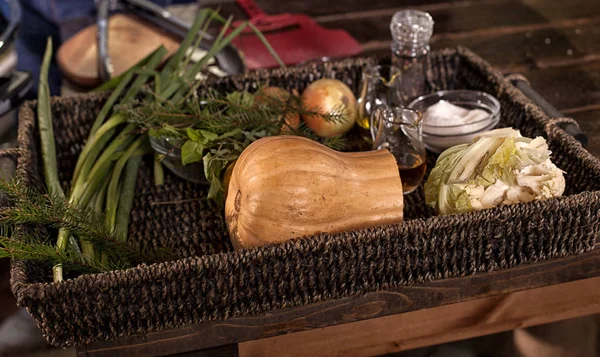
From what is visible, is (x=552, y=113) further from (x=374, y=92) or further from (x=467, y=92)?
(x=374, y=92)

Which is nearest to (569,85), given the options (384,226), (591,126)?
(591,126)

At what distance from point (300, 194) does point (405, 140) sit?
0.92 ft

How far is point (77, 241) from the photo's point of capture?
3.22 feet

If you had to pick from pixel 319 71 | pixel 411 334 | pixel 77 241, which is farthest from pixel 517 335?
pixel 77 241

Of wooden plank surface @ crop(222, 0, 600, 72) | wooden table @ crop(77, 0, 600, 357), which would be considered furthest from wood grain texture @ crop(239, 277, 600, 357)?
wooden plank surface @ crop(222, 0, 600, 72)

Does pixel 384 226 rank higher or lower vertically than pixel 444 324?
higher

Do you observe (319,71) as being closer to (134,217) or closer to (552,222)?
(134,217)

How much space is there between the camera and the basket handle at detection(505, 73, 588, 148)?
3.67 ft

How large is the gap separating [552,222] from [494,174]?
10 cm

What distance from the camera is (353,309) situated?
0.91 meters

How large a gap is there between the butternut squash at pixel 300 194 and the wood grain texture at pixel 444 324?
172 millimetres

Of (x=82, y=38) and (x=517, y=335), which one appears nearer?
(x=517, y=335)

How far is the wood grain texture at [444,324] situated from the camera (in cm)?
97

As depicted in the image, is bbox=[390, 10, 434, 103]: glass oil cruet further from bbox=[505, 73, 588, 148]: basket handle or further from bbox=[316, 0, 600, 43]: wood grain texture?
bbox=[316, 0, 600, 43]: wood grain texture
